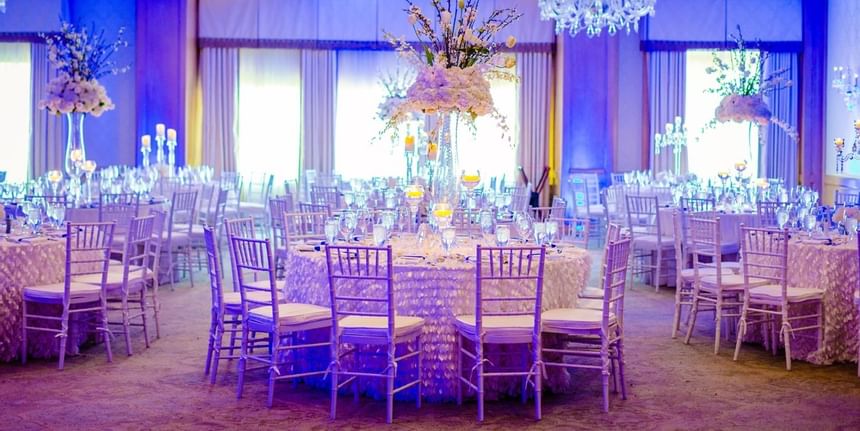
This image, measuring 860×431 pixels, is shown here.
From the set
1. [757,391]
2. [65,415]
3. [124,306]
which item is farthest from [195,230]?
[757,391]

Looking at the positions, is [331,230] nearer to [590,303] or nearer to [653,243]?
[590,303]

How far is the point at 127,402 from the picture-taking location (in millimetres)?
5766

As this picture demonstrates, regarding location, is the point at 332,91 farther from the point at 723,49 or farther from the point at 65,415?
the point at 65,415

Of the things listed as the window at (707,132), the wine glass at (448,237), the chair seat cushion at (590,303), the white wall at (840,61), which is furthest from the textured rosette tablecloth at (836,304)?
the window at (707,132)

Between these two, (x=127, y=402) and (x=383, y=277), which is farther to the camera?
(x=127, y=402)

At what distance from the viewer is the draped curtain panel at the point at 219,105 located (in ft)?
51.0

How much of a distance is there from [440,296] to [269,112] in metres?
10.6

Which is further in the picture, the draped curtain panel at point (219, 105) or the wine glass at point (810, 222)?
the draped curtain panel at point (219, 105)

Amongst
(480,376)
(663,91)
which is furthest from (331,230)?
(663,91)

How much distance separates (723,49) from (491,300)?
36.3 ft

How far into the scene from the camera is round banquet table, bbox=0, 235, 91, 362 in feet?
21.8

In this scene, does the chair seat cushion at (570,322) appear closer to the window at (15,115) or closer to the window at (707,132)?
the window at (707,132)

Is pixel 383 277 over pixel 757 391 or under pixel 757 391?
over

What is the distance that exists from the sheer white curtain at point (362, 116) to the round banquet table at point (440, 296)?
992 centimetres
